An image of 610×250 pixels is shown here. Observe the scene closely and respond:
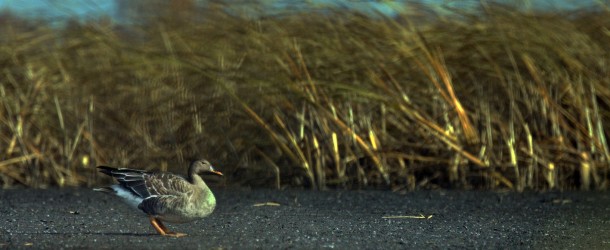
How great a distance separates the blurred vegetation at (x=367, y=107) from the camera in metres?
7.95

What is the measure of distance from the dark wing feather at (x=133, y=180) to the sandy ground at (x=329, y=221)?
8.9 inches

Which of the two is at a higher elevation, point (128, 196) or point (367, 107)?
point (367, 107)

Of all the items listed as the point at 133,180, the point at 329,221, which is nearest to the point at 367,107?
the point at 329,221

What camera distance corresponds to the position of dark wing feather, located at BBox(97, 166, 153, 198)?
544 centimetres

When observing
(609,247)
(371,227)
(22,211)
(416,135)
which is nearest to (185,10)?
(416,135)

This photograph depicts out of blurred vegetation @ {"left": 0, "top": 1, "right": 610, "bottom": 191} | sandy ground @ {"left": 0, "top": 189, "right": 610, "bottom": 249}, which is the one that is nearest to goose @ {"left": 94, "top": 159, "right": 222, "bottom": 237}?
sandy ground @ {"left": 0, "top": 189, "right": 610, "bottom": 249}

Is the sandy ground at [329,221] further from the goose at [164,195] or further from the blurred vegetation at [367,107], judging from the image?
the blurred vegetation at [367,107]

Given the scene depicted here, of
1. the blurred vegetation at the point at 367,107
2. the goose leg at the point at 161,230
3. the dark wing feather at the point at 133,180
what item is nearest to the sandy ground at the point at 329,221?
the goose leg at the point at 161,230

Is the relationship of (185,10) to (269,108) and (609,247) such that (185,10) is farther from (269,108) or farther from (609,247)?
(609,247)

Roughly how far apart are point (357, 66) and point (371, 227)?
2.41m

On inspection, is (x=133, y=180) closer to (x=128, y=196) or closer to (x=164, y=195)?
(x=128, y=196)

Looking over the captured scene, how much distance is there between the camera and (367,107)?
8258 mm

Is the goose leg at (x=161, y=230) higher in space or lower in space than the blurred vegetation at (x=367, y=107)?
lower

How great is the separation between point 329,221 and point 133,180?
1209 millimetres
